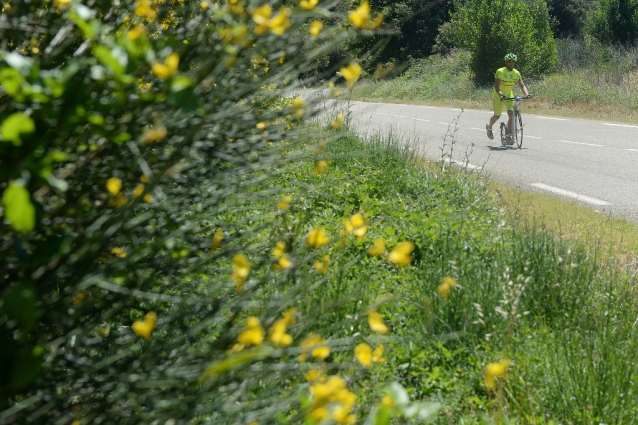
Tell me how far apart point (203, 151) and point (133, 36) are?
85 cm

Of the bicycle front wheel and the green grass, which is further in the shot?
the bicycle front wheel

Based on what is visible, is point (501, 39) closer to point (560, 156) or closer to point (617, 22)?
point (617, 22)

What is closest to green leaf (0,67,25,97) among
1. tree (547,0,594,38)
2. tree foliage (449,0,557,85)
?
tree foliage (449,0,557,85)

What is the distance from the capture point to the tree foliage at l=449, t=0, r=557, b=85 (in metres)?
28.3

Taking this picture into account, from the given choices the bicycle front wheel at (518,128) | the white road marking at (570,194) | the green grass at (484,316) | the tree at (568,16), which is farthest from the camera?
the tree at (568,16)

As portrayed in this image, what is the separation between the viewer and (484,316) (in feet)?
11.1

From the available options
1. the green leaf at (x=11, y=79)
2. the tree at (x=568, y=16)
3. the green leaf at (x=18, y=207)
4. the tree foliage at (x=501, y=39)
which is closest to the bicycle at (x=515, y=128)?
the green leaf at (x=11, y=79)

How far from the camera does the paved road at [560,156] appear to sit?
8039mm

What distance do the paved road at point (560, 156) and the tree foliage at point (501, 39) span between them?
11.9 metres

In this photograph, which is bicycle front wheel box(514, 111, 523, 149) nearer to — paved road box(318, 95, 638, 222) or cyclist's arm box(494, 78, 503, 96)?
paved road box(318, 95, 638, 222)

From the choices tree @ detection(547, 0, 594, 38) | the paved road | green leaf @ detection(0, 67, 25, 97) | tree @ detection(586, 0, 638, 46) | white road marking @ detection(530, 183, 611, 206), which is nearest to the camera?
green leaf @ detection(0, 67, 25, 97)

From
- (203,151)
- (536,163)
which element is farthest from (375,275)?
(536,163)

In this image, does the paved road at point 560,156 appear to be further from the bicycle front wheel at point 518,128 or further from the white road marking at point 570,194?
the bicycle front wheel at point 518,128

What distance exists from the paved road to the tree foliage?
11892mm
